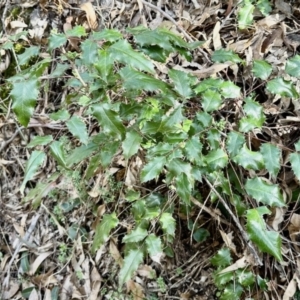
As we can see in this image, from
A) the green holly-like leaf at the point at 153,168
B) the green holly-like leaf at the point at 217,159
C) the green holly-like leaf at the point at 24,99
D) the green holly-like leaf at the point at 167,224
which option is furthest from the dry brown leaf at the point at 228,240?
the green holly-like leaf at the point at 24,99

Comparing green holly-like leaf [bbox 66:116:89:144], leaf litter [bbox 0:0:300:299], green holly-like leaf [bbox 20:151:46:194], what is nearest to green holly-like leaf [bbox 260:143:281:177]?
leaf litter [bbox 0:0:300:299]

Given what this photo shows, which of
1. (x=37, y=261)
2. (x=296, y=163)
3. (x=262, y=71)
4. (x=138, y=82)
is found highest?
(x=138, y=82)

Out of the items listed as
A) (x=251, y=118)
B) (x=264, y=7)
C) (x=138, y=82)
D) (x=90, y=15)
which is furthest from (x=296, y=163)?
(x=90, y=15)

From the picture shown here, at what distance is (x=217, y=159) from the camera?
1.48 metres

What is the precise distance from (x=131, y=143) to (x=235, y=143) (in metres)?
0.33

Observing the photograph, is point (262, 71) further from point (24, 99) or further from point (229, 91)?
point (24, 99)

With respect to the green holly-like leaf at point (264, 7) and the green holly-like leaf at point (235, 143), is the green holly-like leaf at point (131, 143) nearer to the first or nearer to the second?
the green holly-like leaf at point (235, 143)

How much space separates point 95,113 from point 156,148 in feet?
0.76

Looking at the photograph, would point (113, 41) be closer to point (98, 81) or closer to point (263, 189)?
point (98, 81)

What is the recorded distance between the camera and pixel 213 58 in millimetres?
1673

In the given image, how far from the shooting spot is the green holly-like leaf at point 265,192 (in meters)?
1.47

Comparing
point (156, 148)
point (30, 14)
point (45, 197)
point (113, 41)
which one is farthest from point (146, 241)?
point (30, 14)

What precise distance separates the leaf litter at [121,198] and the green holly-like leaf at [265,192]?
19 cm

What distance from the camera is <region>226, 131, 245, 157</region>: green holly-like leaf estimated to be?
1447mm
